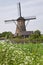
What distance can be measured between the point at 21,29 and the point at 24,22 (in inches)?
60.1

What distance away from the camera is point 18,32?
53.4 m

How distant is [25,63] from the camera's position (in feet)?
19.0

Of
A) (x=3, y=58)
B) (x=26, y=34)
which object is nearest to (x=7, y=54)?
(x=3, y=58)

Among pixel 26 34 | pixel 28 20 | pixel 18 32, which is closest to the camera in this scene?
pixel 28 20

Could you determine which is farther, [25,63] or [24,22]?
[24,22]

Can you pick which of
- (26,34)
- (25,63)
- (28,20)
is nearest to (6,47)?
(25,63)

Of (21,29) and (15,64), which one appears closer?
(15,64)

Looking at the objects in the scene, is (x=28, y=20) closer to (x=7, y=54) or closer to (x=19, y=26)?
(x=19, y=26)

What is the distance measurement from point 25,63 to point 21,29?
46.2m

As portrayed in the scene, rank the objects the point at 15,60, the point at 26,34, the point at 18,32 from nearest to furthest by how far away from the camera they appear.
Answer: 1. the point at 15,60
2. the point at 18,32
3. the point at 26,34

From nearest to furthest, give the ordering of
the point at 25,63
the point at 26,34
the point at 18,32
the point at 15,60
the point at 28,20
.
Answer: the point at 25,63, the point at 15,60, the point at 28,20, the point at 18,32, the point at 26,34

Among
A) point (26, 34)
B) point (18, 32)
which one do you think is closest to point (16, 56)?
point (18, 32)

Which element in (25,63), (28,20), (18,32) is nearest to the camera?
(25,63)

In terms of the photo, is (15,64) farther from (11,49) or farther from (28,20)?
(28,20)
